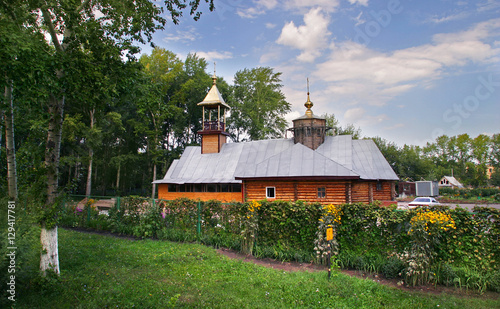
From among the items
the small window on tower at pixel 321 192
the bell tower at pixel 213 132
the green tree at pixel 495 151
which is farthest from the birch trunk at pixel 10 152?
the green tree at pixel 495 151

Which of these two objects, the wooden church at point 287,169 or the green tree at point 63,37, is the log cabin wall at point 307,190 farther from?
the green tree at point 63,37

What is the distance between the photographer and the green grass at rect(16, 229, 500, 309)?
4793 mm

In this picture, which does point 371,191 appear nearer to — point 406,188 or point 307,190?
point 307,190

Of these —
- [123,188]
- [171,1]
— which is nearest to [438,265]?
[171,1]

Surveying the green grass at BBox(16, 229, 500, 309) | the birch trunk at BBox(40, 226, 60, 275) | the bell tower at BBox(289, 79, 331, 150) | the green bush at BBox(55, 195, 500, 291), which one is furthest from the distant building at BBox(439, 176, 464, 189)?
the birch trunk at BBox(40, 226, 60, 275)

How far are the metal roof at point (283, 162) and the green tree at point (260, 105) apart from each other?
1243cm

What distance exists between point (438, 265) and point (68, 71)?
8.23m

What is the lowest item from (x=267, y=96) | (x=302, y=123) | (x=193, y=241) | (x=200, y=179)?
(x=193, y=241)

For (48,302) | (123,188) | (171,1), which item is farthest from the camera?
(123,188)

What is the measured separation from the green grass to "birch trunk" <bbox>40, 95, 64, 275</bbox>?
459 millimetres

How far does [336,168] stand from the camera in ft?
53.3

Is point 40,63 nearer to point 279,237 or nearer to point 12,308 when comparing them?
point 12,308

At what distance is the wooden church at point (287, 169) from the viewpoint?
1659 cm

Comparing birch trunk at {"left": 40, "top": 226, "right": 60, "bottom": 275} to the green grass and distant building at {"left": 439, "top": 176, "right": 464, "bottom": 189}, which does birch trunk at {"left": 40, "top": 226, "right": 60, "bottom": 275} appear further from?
distant building at {"left": 439, "top": 176, "right": 464, "bottom": 189}
